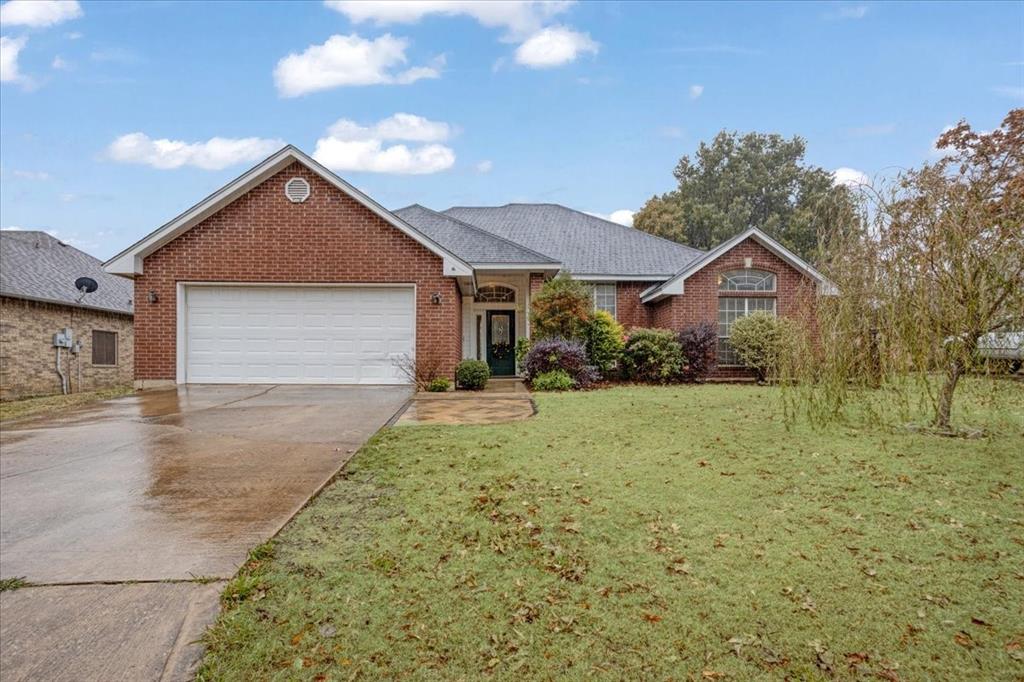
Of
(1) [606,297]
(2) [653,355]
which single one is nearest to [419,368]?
(2) [653,355]

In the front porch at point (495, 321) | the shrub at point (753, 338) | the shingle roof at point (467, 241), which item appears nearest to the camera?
the shrub at point (753, 338)

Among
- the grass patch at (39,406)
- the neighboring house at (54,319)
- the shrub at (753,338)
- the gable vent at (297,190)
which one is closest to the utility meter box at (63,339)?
the neighboring house at (54,319)

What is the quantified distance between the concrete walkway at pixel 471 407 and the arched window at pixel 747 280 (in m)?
7.22

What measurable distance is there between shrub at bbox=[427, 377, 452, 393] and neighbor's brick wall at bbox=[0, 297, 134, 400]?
12.9 metres

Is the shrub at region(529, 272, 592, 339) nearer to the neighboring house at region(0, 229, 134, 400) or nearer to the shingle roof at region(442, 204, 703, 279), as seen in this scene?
the shingle roof at region(442, 204, 703, 279)

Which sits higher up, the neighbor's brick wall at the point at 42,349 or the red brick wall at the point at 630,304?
the red brick wall at the point at 630,304

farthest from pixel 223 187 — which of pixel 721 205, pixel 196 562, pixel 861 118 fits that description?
pixel 721 205

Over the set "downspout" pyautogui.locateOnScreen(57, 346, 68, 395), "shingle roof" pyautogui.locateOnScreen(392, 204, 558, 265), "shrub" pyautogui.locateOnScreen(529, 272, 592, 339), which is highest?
"shingle roof" pyautogui.locateOnScreen(392, 204, 558, 265)

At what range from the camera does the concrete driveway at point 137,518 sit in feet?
9.12

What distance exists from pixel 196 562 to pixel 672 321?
14.3 metres

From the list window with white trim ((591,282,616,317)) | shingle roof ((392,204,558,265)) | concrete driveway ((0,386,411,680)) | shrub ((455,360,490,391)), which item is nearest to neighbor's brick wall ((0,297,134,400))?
concrete driveway ((0,386,411,680))

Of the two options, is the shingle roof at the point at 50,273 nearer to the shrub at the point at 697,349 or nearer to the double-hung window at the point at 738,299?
the shrub at the point at 697,349

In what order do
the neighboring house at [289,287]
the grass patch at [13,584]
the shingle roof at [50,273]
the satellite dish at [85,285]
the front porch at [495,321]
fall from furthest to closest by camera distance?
the satellite dish at [85,285] < the front porch at [495,321] < the shingle roof at [50,273] < the neighboring house at [289,287] < the grass patch at [13,584]

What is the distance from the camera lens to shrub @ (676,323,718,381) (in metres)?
14.9
